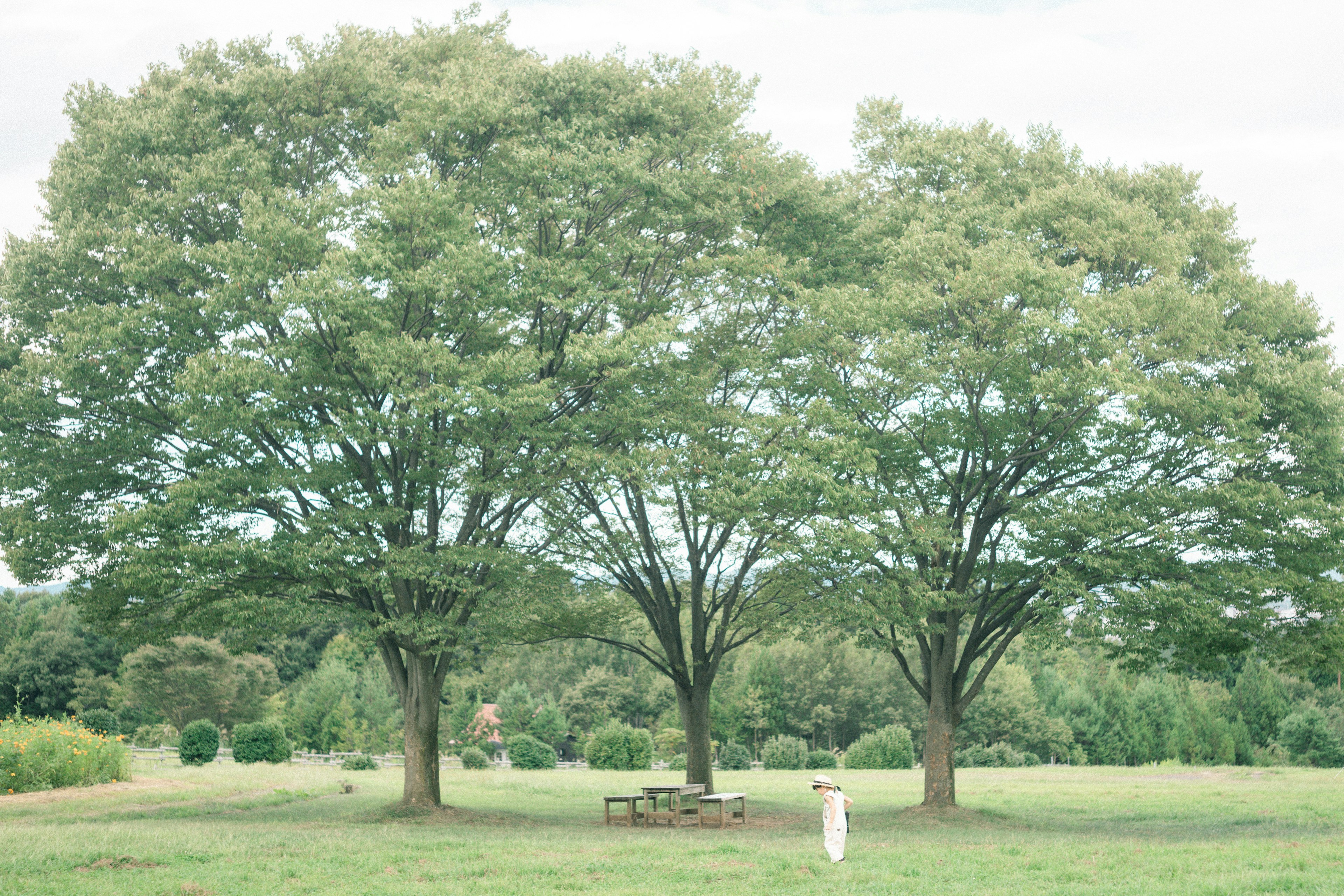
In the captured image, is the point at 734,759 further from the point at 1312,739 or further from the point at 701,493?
the point at 701,493

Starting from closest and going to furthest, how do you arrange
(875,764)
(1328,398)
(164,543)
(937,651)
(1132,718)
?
1. (164,543)
2. (1328,398)
3. (937,651)
4. (875,764)
5. (1132,718)

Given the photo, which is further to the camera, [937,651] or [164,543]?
[937,651]

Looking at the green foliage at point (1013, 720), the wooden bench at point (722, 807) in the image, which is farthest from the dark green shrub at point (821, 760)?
the wooden bench at point (722, 807)

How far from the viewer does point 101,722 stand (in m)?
39.5

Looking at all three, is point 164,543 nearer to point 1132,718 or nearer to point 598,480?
point 598,480

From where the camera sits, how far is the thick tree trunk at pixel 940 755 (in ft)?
71.5

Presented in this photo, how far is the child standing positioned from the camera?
1216 centimetres

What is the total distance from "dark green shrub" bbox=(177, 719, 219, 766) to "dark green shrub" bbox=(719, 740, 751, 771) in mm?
25367

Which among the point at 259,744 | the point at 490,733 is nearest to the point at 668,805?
the point at 259,744

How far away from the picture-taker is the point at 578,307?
19.6 meters

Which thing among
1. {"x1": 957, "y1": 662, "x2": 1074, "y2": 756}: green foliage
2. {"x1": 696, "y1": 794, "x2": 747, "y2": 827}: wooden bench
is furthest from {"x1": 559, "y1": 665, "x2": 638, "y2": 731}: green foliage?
{"x1": 696, "y1": 794, "x2": 747, "y2": 827}: wooden bench

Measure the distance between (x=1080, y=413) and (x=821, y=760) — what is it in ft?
118

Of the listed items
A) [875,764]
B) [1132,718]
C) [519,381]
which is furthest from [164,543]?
[1132,718]

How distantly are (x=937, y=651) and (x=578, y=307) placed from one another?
10.8 metres
